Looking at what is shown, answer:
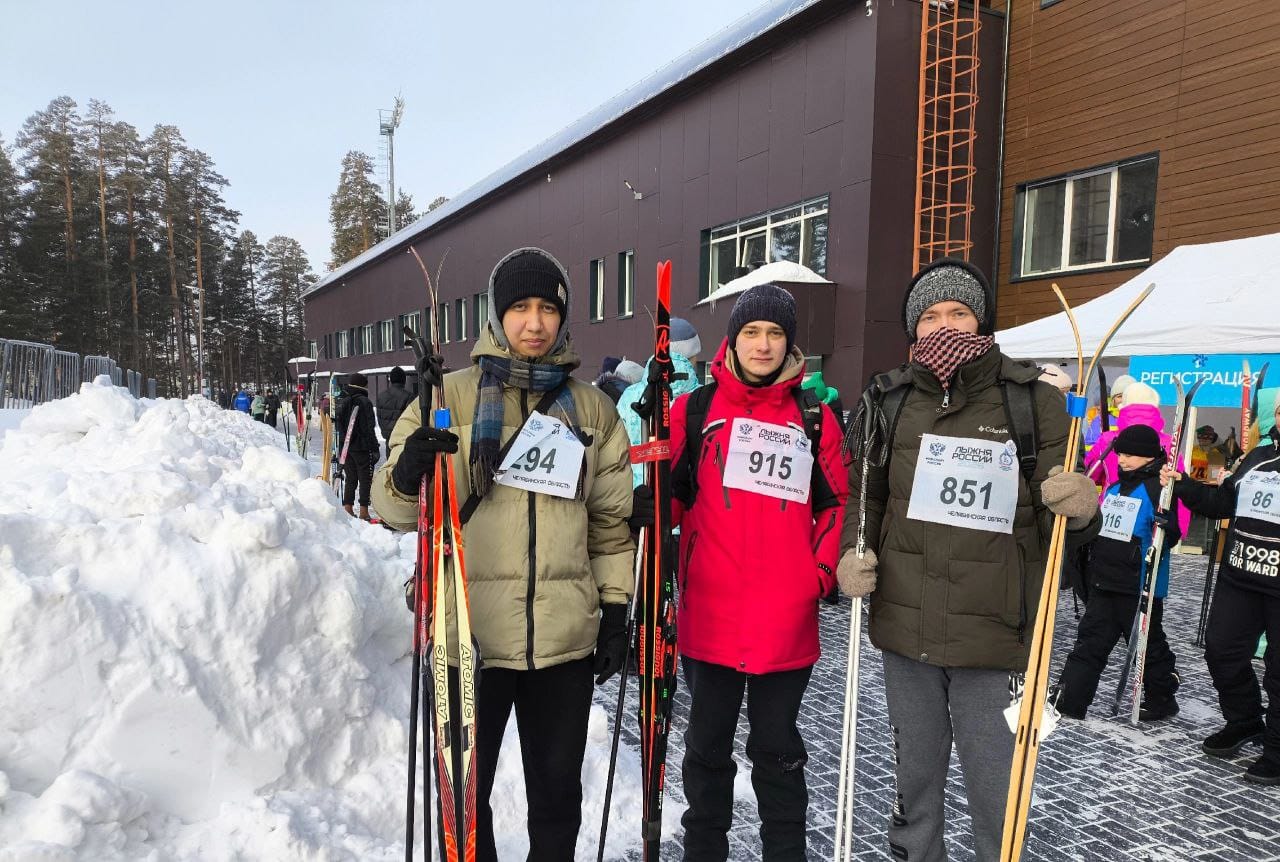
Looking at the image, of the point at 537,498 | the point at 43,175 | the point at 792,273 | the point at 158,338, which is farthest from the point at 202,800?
the point at 158,338

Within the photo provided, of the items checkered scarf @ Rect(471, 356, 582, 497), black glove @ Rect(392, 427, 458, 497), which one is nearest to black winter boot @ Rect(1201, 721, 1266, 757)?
checkered scarf @ Rect(471, 356, 582, 497)

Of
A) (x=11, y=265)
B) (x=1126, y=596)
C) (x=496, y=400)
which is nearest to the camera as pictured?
(x=496, y=400)

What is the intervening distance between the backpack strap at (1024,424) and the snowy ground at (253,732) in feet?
5.77

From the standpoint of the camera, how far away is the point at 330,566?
3506 millimetres

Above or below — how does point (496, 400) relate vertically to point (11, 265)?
below

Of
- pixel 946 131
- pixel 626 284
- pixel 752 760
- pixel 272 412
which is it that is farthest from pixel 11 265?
pixel 752 760

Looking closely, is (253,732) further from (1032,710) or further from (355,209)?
(355,209)

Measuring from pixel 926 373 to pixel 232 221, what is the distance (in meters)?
60.4

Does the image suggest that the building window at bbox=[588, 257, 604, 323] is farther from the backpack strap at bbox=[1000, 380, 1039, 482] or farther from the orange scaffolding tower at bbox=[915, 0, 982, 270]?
the backpack strap at bbox=[1000, 380, 1039, 482]

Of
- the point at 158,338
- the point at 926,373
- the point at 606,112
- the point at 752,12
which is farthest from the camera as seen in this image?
the point at 158,338

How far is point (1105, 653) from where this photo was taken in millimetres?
4422

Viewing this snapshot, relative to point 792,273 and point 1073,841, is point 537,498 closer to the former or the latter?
point 1073,841

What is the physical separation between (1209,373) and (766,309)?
638 cm

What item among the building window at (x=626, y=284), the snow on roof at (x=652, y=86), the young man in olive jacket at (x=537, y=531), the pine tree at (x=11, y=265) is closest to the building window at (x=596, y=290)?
the building window at (x=626, y=284)
